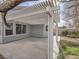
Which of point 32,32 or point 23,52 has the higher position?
point 32,32

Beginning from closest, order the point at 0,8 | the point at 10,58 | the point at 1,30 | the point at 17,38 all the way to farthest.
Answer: the point at 0,8, the point at 10,58, the point at 1,30, the point at 17,38

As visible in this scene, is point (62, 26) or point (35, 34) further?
point (35, 34)

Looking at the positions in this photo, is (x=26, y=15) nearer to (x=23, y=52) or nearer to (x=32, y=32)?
(x=23, y=52)

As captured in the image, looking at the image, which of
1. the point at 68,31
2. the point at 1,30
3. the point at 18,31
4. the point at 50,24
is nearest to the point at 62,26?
the point at 68,31

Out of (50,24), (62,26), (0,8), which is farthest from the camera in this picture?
(62,26)

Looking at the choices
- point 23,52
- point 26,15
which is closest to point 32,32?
point 23,52

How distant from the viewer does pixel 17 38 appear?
16.7 metres

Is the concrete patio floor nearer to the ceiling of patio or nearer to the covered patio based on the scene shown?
the covered patio

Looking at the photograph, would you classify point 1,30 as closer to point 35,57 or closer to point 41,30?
point 35,57

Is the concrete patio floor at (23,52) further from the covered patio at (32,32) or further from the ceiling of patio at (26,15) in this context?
the ceiling of patio at (26,15)

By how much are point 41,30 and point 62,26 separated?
357 centimetres

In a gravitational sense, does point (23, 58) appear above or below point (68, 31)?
below

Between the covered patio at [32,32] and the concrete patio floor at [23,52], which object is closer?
the covered patio at [32,32]

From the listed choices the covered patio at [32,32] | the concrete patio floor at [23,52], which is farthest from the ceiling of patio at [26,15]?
the concrete patio floor at [23,52]
